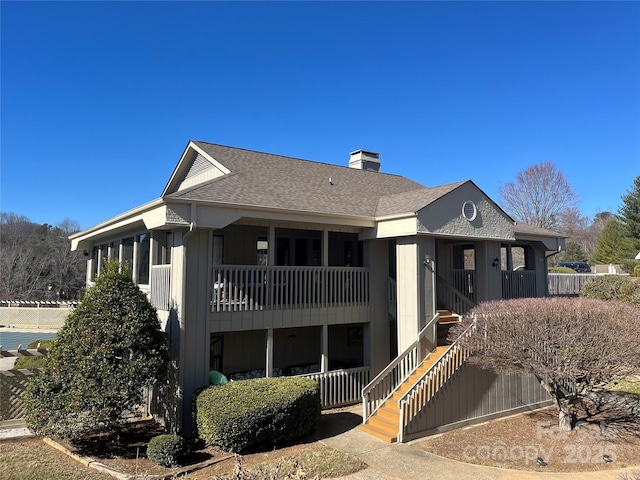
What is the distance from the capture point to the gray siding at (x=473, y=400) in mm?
9297

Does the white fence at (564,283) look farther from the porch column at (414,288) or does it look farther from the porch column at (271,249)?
the porch column at (271,249)

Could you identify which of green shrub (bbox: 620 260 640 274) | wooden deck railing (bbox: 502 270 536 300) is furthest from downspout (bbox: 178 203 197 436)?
green shrub (bbox: 620 260 640 274)

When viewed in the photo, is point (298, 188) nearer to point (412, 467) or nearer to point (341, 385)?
point (341, 385)

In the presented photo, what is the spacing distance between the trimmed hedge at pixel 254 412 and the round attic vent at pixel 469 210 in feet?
22.3

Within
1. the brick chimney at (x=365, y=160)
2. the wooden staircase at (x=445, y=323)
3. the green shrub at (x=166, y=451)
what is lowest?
the green shrub at (x=166, y=451)

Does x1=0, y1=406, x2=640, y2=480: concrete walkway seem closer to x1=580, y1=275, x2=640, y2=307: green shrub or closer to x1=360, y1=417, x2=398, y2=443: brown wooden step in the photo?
x1=360, y1=417, x2=398, y2=443: brown wooden step

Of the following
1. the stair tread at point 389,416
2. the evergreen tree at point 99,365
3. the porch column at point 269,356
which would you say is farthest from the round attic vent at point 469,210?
the evergreen tree at point 99,365

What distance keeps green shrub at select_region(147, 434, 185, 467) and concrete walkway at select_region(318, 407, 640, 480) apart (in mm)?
2998

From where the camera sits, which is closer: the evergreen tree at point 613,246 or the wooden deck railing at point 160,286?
the wooden deck railing at point 160,286

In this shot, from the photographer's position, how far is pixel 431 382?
939 centimetres

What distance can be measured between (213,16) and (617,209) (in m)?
46.3

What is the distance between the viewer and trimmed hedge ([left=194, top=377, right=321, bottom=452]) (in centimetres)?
784

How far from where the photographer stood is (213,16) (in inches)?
524

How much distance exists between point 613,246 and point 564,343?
41.8 meters
